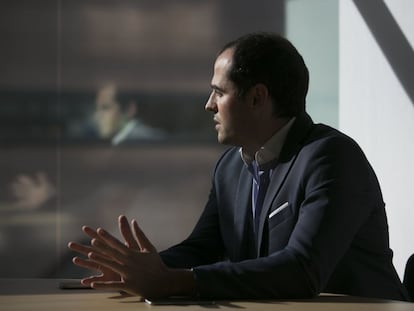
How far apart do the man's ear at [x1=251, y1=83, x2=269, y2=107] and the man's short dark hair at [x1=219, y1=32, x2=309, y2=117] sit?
1 centimetres

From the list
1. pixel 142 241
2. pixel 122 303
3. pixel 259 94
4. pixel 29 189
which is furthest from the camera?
pixel 29 189

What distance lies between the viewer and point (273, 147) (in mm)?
2311

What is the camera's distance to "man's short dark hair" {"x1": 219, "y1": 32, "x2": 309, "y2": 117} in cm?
229

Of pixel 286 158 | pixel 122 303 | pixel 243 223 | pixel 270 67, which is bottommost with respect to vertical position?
pixel 122 303

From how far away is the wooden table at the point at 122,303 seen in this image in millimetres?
1677

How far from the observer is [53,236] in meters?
4.59

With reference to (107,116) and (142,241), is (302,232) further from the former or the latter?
(107,116)

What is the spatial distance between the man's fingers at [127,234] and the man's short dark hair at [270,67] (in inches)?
24.2

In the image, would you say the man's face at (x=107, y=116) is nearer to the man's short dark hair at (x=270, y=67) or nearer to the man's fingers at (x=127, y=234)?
the man's short dark hair at (x=270, y=67)

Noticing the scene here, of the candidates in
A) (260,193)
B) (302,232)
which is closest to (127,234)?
(302,232)

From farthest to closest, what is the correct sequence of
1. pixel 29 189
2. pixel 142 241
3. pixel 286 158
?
pixel 29 189
pixel 286 158
pixel 142 241

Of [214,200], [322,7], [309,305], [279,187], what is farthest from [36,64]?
[309,305]

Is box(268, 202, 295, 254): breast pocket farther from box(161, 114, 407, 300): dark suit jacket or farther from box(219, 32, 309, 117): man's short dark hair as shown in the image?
box(219, 32, 309, 117): man's short dark hair

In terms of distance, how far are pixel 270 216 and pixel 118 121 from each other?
2.62m
